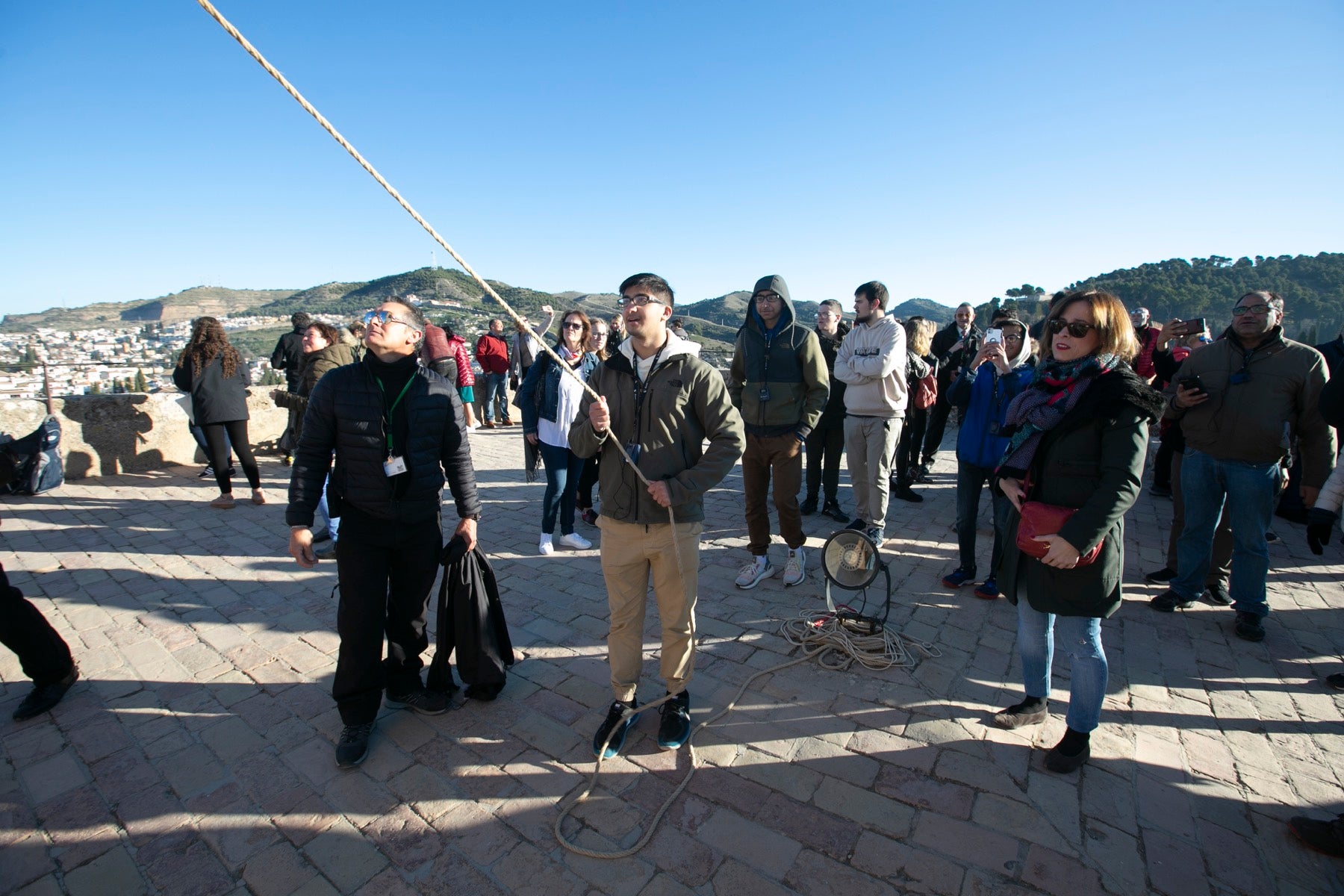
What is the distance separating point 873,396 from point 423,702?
4.28 metres

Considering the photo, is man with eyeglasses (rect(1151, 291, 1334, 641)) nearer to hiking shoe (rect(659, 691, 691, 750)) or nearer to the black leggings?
hiking shoe (rect(659, 691, 691, 750))

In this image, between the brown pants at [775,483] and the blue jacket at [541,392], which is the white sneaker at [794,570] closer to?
the brown pants at [775,483]

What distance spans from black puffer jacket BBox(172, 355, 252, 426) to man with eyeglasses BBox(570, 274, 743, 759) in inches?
217

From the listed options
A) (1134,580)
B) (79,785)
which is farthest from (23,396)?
(1134,580)

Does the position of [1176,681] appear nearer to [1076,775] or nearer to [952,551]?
[1076,775]

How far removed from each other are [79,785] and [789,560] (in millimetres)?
4326

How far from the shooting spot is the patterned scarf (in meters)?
2.54

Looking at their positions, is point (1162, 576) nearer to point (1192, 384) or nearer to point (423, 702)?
point (1192, 384)

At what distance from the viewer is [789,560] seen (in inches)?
186

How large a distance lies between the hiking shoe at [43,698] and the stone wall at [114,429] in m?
5.17

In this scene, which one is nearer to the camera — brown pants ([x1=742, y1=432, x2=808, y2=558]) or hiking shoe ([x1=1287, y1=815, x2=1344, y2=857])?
hiking shoe ([x1=1287, y1=815, x2=1344, y2=857])

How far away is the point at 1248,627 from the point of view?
3.92 m

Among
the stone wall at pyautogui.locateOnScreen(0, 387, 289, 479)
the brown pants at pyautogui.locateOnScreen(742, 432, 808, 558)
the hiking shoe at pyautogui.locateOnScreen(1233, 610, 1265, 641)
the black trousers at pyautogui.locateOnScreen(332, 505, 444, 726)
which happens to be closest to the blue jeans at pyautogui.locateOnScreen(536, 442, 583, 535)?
the brown pants at pyautogui.locateOnScreen(742, 432, 808, 558)

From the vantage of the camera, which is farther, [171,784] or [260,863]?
[171,784]
